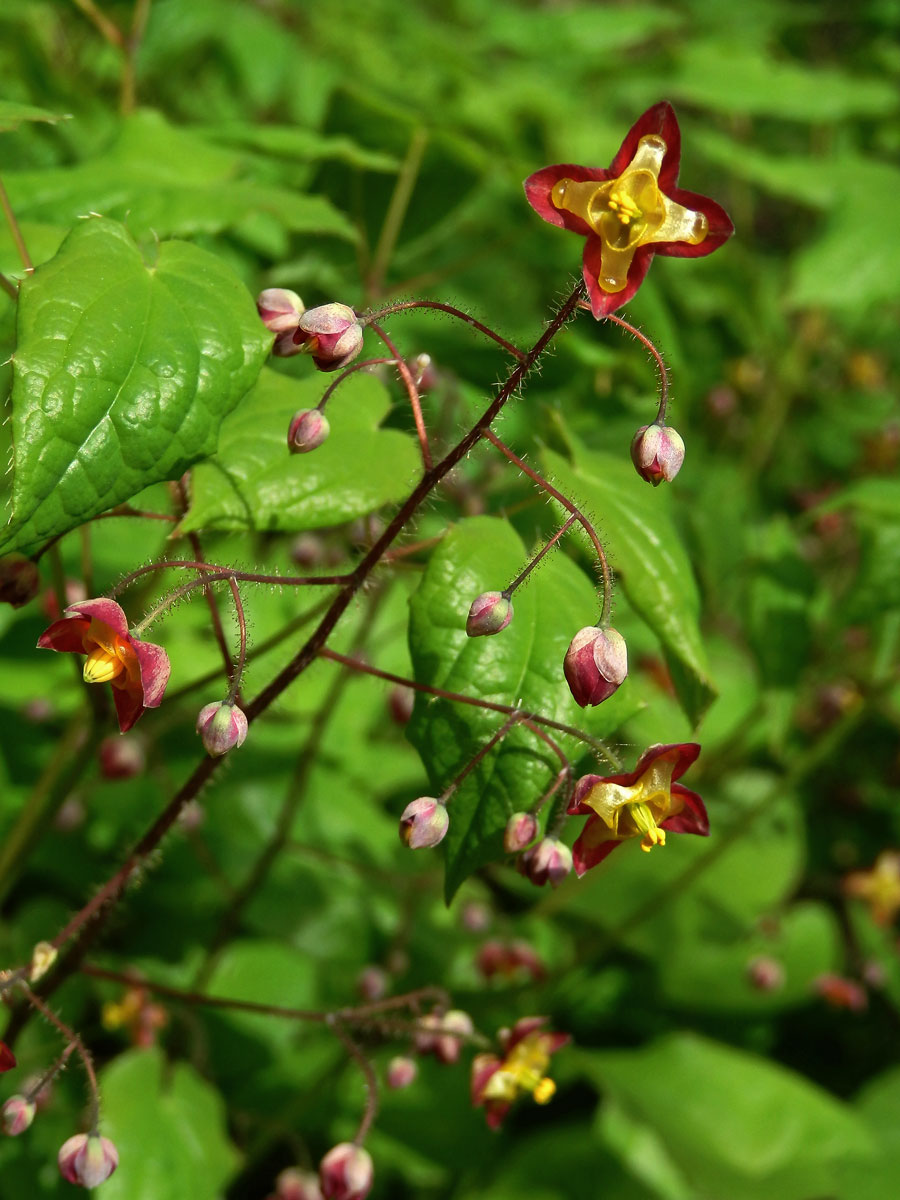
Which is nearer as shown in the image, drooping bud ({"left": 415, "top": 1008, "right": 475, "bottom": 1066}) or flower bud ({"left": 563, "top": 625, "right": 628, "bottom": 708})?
flower bud ({"left": 563, "top": 625, "right": 628, "bottom": 708})

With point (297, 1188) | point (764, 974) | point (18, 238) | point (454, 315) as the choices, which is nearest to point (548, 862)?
point (454, 315)

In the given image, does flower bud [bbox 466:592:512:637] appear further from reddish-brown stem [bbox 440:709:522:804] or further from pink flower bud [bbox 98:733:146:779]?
pink flower bud [bbox 98:733:146:779]

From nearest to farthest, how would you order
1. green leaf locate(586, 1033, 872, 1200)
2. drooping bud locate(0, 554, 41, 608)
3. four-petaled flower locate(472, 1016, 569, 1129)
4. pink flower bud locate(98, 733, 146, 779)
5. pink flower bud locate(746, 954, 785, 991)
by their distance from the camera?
drooping bud locate(0, 554, 41, 608)
four-petaled flower locate(472, 1016, 569, 1129)
pink flower bud locate(98, 733, 146, 779)
green leaf locate(586, 1033, 872, 1200)
pink flower bud locate(746, 954, 785, 991)

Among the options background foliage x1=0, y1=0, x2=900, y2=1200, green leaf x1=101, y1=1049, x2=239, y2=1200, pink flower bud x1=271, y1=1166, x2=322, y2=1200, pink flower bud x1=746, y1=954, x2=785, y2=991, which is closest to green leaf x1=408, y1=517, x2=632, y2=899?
background foliage x1=0, y1=0, x2=900, y2=1200

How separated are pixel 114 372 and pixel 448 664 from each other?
0.47m

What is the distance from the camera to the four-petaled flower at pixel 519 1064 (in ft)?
5.41

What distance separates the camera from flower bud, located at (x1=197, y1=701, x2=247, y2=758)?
1.14 metres

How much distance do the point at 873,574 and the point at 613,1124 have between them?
1.42 meters

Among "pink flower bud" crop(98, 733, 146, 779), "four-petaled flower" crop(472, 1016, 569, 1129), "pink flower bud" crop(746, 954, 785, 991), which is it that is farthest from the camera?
"pink flower bud" crop(746, 954, 785, 991)

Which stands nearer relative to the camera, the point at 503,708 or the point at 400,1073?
the point at 503,708

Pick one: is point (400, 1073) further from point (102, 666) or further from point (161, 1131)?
point (102, 666)

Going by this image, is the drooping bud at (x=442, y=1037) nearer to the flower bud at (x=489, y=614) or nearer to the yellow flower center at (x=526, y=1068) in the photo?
the yellow flower center at (x=526, y=1068)

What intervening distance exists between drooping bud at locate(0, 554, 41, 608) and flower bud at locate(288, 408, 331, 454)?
41 cm

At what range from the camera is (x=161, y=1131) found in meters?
1.92
